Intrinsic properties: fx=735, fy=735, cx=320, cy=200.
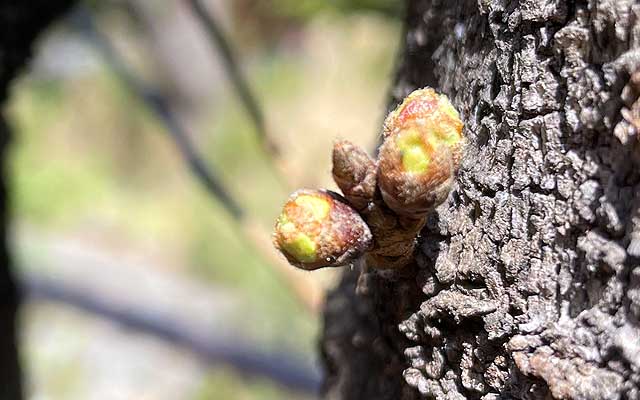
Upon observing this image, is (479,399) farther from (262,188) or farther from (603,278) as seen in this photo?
(262,188)

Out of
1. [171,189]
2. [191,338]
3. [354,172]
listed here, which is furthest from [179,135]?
[171,189]

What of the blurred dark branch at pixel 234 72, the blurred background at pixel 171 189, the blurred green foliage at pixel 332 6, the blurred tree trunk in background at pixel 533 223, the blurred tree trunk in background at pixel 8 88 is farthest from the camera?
the blurred background at pixel 171 189

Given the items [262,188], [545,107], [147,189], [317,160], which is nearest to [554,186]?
[545,107]

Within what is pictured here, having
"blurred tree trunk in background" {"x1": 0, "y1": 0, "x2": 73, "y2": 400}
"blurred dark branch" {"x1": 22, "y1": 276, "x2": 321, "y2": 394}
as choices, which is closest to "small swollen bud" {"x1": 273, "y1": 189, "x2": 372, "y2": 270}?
"blurred tree trunk in background" {"x1": 0, "y1": 0, "x2": 73, "y2": 400}

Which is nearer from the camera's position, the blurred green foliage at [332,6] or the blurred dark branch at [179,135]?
the blurred dark branch at [179,135]

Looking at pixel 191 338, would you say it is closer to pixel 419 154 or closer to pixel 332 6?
pixel 332 6

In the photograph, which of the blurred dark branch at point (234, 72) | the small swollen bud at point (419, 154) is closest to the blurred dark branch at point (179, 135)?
the blurred dark branch at point (234, 72)

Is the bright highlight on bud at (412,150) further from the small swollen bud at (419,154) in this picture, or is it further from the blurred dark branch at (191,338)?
the blurred dark branch at (191,338)

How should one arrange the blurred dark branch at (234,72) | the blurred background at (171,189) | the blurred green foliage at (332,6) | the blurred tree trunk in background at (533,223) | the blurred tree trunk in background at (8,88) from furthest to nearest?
the blurred background at (171,189)
the blurred green foliage at (332,6)
the blurred dark branch at (234,72)
the blurred tree trunk in background at (8,88)
the blurred tree trunk in background at (533,223)
